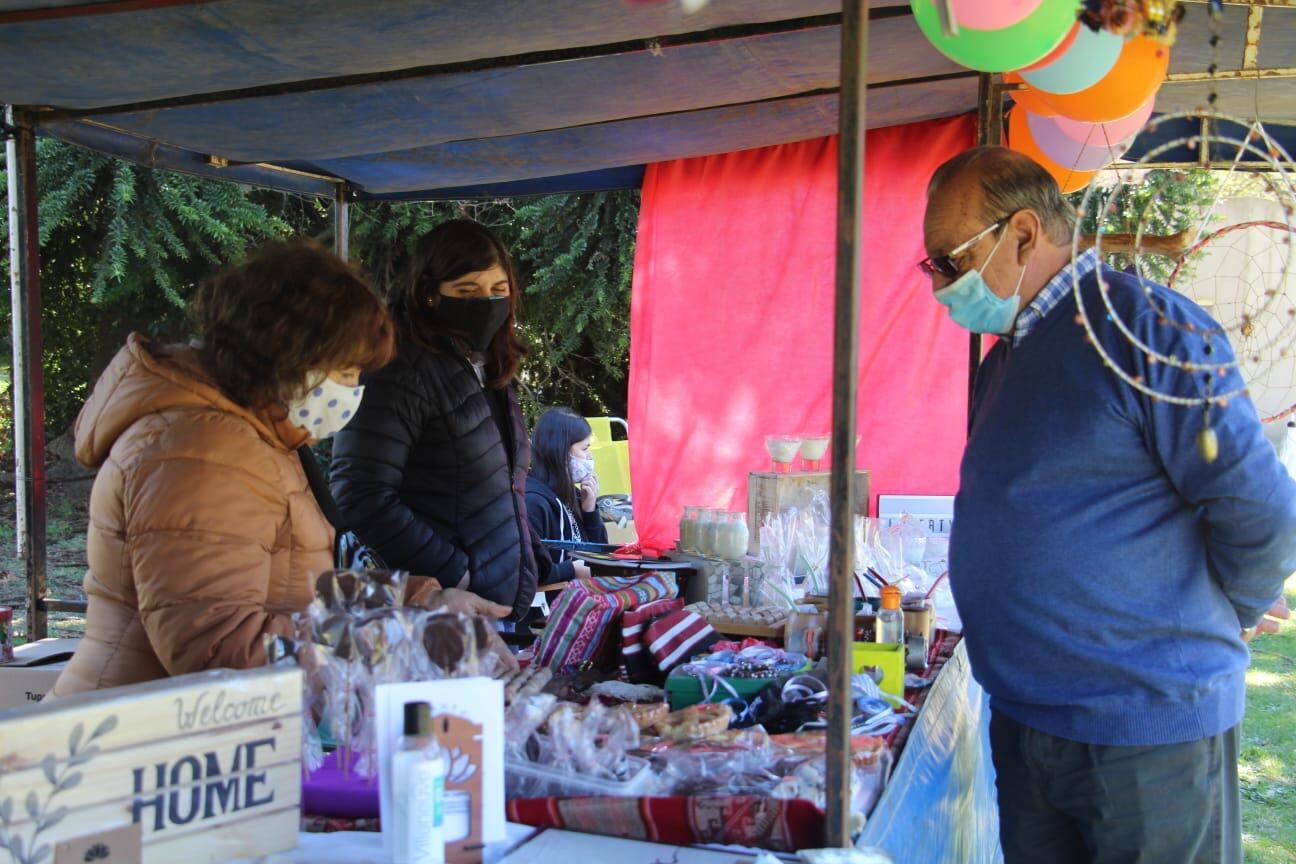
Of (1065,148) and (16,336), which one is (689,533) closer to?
(1065,148)

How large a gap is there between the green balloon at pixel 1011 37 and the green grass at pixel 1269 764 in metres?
2.16

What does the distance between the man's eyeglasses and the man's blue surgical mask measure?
0.8 inches

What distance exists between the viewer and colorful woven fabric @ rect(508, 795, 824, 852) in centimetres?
154

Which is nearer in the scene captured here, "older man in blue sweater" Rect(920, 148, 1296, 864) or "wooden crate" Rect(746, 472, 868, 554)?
"older man in blue sweater" Rect(920, 148, 1296, 864)

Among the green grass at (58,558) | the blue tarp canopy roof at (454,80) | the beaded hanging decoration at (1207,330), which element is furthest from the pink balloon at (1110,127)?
the green grass at (58,558)

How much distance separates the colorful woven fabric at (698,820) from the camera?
1.54 meters

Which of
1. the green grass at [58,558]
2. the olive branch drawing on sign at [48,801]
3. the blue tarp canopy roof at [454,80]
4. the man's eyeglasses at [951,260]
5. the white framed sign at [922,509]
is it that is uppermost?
the blue tarp canopy roof at [454,80]

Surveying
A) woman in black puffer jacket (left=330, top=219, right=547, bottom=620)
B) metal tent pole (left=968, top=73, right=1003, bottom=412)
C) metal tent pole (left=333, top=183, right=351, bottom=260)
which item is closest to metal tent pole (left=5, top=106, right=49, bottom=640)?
metal tent pole (left=333, top=183, right=351, bottom=260)

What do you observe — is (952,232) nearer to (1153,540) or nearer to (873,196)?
(1153,540)

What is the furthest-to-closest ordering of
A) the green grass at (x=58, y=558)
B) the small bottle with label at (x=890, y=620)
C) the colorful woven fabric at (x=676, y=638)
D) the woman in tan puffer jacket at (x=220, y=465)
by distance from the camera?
the green grass at (x=58, y=558) → the small bottle with label at (x=890, y=620) → the colorful woven fabric at (x=676, y=638) → the woman in tan puffer jacket at (x=220, y=465)

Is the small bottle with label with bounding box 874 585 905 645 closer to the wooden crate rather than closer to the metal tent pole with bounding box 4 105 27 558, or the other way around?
the wooden crate

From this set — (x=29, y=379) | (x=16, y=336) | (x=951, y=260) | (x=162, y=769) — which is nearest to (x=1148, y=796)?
(x=951, y=260)

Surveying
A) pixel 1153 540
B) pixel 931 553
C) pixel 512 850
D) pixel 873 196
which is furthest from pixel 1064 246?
pixel 873 196

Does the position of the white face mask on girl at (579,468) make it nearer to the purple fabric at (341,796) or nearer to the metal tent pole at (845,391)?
the purple fabric at (341,796)
